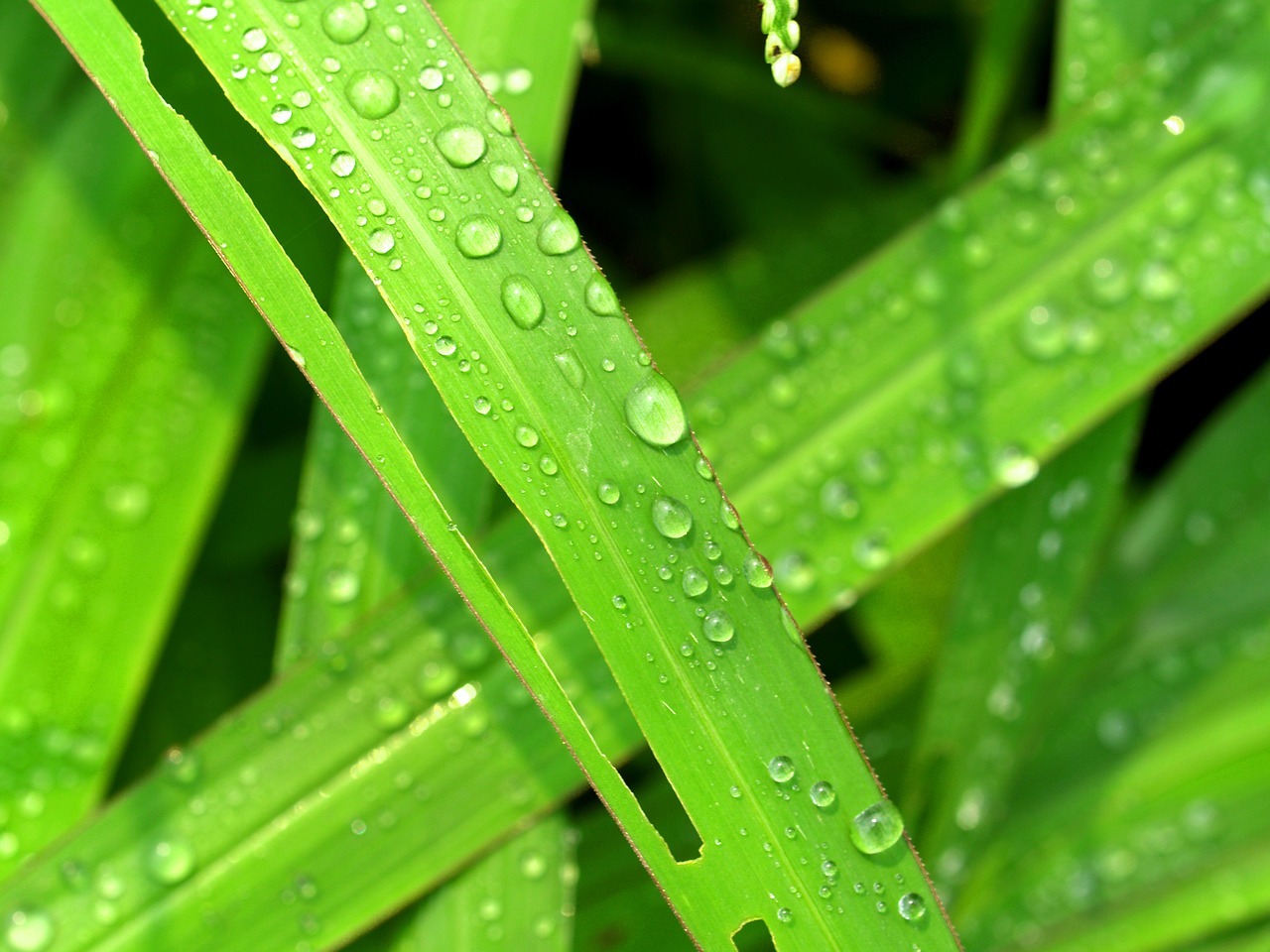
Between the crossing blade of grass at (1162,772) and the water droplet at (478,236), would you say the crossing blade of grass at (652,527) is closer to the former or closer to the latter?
the water droplet at (478,236)

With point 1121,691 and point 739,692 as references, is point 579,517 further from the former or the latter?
point 1121,691

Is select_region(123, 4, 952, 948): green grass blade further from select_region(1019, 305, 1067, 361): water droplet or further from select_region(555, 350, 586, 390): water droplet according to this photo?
select_region(1019, 305, 1067, 361): water droplet

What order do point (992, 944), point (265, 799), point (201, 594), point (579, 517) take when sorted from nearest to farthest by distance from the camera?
1. point (579, 517)
2. point (265, 799)
3. point (992, 944)
4. point (201, 594)

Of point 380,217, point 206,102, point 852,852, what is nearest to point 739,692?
point 852,852

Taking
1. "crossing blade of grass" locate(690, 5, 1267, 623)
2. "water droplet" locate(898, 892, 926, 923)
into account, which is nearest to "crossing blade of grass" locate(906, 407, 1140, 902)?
"crossing blade of grass" locate(690, 5, 1267, 623)

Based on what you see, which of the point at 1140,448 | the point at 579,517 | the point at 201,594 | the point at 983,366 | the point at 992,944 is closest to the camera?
the point at 579,517

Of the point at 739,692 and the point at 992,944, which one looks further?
the point at 992,944

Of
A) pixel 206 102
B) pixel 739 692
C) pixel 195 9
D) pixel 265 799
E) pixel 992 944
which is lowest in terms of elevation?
pixel 992 944
